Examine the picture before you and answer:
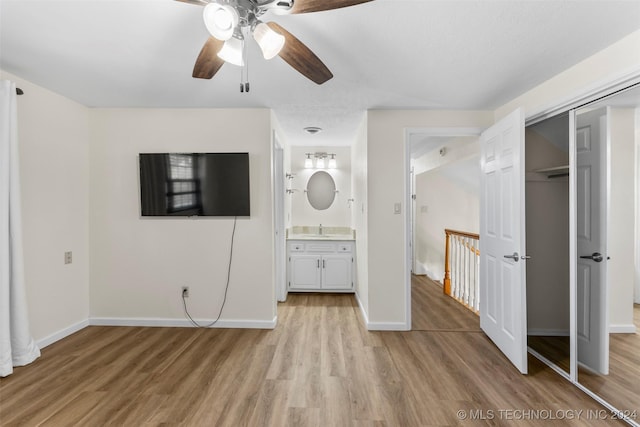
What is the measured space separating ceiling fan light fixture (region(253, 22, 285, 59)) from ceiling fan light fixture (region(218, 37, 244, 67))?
165 mm

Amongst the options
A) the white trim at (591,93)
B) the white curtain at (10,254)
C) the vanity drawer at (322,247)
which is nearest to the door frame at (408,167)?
the white trim at (591,93)

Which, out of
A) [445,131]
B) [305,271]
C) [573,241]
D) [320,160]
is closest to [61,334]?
[305,271]

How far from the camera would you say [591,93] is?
6.46 ft

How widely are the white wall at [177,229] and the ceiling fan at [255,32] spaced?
142 centimetres

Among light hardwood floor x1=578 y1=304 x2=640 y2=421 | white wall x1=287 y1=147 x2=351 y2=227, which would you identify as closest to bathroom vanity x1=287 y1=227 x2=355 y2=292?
white wall x1=287 y1=147 x2=351 y2=227

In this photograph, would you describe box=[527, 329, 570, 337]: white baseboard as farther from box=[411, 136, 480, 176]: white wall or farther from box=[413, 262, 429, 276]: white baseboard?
box=[413, 262, 429, 276]: white baseboard

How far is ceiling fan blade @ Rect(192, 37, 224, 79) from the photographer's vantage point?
150cm

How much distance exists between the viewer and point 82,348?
8.73ft

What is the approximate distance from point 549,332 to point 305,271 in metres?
2.89

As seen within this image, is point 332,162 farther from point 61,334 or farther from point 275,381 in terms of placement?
point 61,334

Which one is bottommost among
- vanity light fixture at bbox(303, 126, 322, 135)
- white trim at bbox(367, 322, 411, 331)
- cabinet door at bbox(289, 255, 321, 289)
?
white trim at bbox(367, 322, 411, 331)

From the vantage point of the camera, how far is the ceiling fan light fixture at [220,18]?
3.91 ft

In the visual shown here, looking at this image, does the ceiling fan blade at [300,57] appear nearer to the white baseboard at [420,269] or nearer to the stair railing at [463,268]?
the stair railing at [463,268]

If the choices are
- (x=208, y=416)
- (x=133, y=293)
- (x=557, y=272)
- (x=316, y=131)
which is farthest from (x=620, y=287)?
(x=133, y=293)
